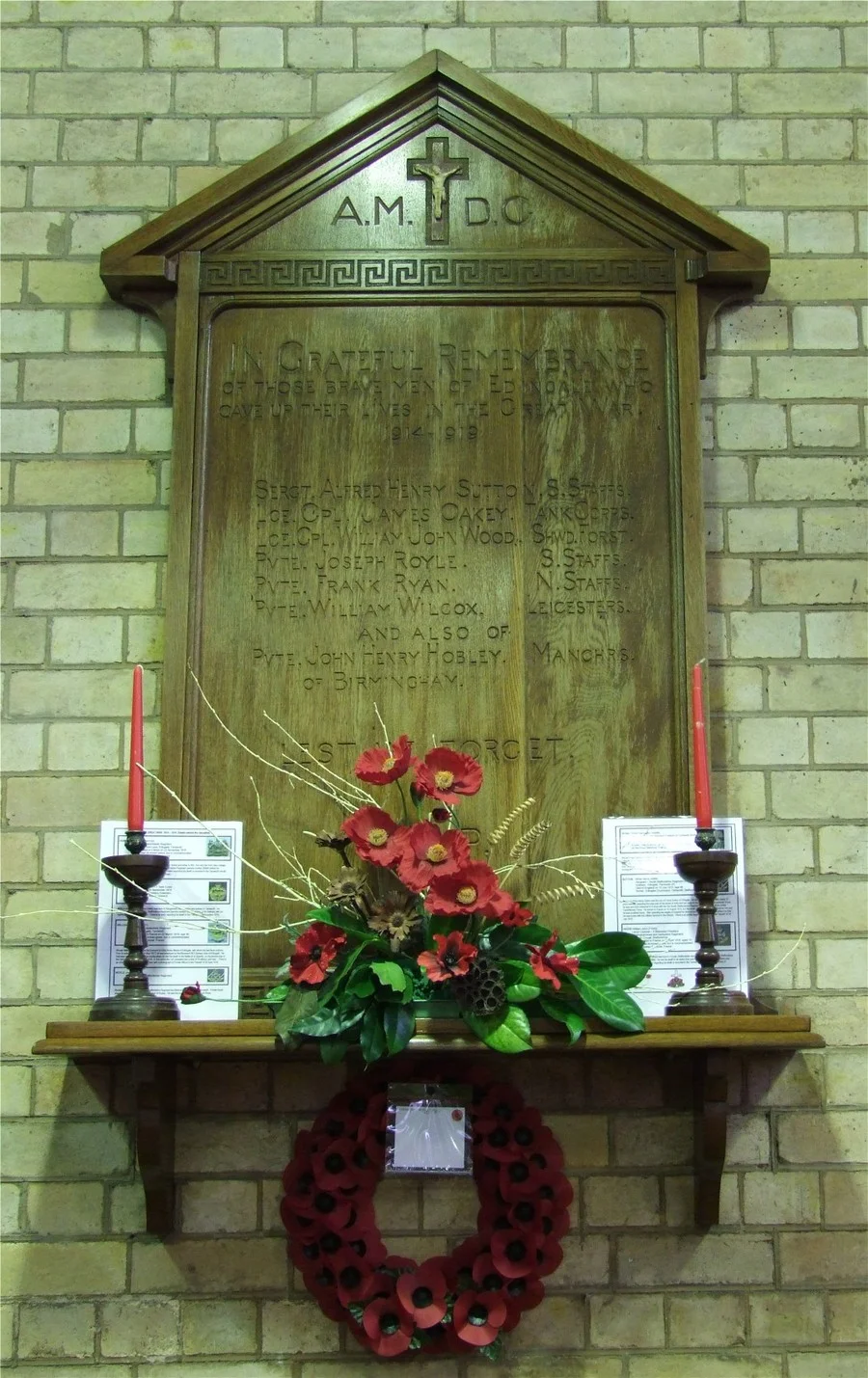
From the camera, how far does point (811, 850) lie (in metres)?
2.82

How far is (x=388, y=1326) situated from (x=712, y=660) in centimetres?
128

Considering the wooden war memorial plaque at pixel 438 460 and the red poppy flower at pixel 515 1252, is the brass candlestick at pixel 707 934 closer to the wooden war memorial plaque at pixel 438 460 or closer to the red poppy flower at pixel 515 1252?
the wooden war memorial plaque at pixel 438 460

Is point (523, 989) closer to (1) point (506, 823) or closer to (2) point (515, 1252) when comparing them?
(1) point (506, 823)

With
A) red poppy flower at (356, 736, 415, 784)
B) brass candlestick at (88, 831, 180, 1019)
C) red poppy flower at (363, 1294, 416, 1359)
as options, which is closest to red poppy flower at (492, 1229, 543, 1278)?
red poppy flower at (363, 1294, 416, 1359)

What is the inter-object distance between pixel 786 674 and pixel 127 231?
153 cm

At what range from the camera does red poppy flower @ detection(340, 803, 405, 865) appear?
7.82 ft

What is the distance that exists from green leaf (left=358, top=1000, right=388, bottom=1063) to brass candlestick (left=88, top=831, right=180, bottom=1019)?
0.33 m

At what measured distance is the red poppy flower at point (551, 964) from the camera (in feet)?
7.59

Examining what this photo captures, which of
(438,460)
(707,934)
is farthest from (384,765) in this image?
(438,460)

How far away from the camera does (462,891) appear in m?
2.31

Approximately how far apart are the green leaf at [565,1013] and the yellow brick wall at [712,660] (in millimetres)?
343

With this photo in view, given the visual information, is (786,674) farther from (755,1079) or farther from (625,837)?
(755,1079)

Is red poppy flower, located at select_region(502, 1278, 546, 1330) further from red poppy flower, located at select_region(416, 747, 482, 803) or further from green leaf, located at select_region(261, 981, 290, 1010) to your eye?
red poppy flower, located at select_region(416, 747, 482, 803)

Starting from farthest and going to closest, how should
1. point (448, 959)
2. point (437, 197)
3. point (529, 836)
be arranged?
point (437, 197), point (529, 836), point (448, 959)
